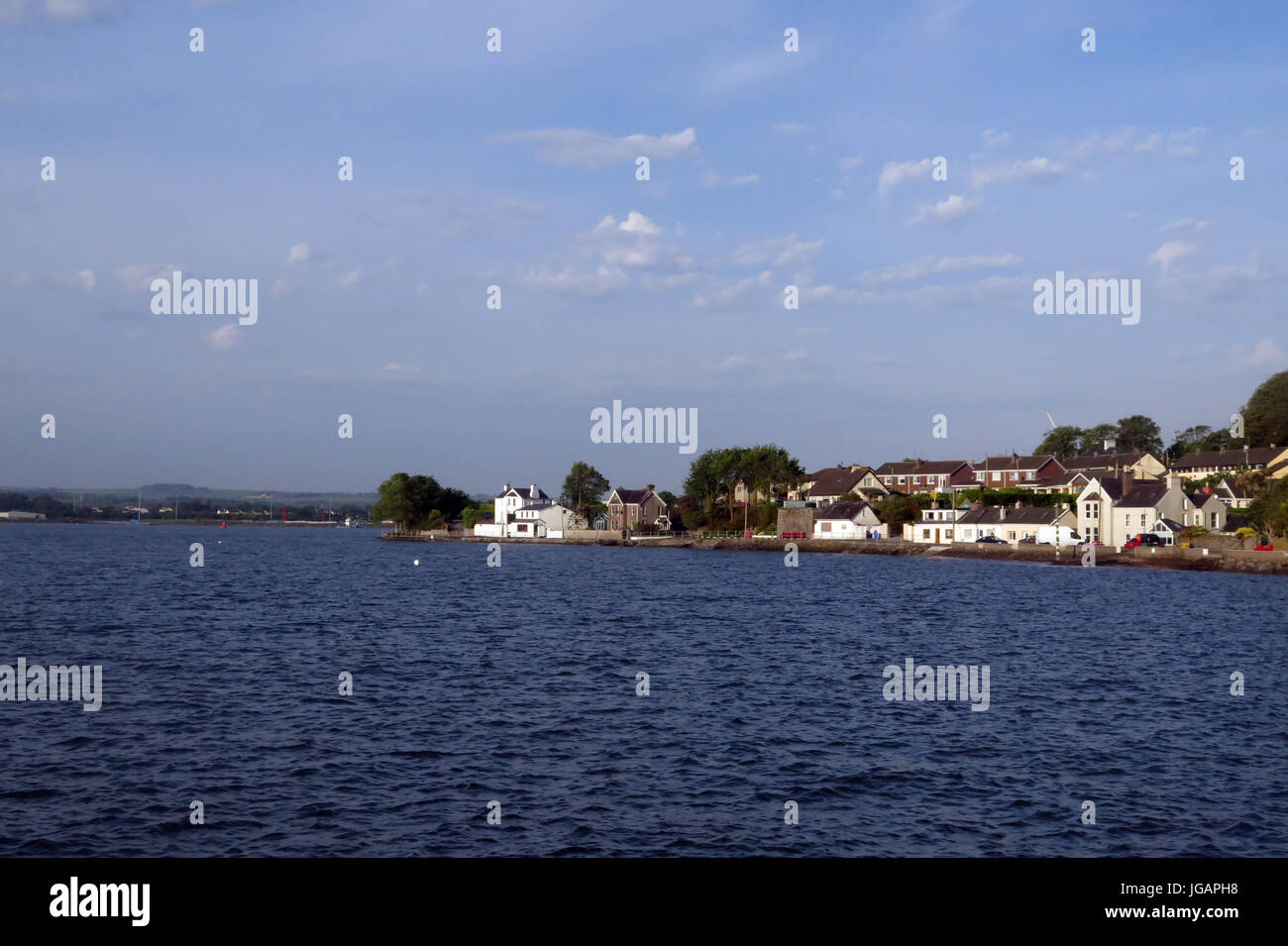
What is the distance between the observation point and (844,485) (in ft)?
575

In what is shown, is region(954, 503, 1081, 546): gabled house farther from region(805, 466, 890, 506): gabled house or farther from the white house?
the white house

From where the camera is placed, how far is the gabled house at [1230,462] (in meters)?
148

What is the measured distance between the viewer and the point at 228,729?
25000 mm

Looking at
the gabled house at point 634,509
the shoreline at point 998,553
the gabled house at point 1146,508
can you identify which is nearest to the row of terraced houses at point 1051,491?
the gabled house at point 1146,508

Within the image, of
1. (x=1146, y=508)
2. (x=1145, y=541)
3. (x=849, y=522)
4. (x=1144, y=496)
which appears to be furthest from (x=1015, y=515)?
(x=849, y=522)

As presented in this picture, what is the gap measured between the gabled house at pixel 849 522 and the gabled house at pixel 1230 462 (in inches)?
2125

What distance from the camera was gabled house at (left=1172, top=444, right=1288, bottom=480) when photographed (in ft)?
484

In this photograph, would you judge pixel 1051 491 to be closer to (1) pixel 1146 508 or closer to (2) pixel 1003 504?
(2) pixel 1003 504

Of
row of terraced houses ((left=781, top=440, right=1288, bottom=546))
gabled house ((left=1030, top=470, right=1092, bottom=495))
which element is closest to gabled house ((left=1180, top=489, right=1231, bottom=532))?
row of terraced houses ((left=781, top=440, right=1288, bottom=546))

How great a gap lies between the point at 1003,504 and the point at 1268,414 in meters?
63.4

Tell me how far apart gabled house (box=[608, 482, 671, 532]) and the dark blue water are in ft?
440
